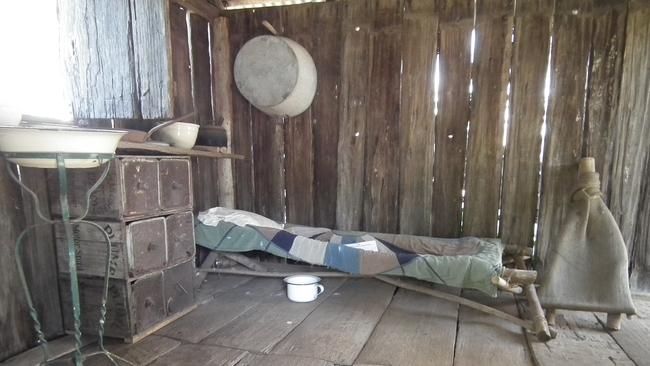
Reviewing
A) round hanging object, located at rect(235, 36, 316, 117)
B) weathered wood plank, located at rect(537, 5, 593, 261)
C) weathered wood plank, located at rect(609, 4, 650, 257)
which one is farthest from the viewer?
round hanging object, located at rect(235, 36, 316, 117)

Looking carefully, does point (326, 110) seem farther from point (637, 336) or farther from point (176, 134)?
point (637, 336)

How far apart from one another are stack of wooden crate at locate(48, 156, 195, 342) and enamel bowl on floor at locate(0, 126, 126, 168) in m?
0.32

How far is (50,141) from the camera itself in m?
1.22

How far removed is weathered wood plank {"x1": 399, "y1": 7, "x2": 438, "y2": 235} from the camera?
2604mm

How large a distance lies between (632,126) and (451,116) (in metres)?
1.08

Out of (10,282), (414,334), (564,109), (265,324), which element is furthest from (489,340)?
(10,282)

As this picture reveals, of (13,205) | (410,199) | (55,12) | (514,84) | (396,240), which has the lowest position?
(396,240)

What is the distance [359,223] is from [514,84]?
148cm

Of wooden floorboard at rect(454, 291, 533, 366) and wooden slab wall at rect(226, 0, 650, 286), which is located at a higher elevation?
wooden slab wall at rect(226, 0, 650, 286)

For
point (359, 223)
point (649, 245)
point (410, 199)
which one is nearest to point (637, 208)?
point (649, 245)

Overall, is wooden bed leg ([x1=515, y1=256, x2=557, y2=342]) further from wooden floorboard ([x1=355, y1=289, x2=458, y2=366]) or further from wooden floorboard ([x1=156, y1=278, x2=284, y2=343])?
wooden floorboard ([x1=156, y1=278, x2=284, y2=343])

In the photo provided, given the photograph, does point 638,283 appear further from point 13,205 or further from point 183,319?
point 13,205

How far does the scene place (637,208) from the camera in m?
2.30

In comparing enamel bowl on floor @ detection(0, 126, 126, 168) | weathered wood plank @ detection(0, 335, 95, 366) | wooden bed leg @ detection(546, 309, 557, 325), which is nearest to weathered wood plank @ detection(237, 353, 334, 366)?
weathered wood plank @ detection(0, 335, 95, 366)
